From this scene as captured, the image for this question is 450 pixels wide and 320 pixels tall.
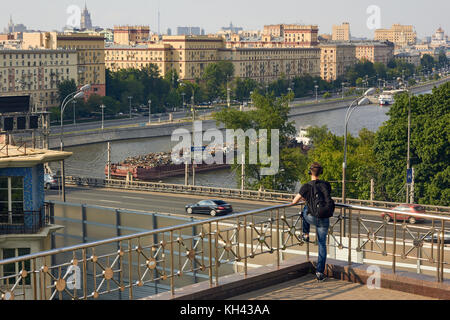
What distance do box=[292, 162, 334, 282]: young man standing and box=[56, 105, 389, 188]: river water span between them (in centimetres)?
3392

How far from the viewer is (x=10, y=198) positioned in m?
10.8

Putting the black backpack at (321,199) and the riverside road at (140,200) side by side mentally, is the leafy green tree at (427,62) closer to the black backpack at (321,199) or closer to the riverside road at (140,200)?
the riverside road at (140,200)

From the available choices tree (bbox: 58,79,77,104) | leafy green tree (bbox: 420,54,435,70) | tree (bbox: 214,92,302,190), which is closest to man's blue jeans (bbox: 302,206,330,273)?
tree (bbox: 214,92,302,190)

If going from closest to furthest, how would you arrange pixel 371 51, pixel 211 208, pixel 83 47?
pixel 211 208
pixel 83 47
pixel 371 51

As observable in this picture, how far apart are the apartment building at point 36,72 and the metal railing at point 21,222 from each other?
58.5 meters

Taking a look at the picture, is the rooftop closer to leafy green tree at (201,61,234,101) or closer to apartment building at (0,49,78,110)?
apartment building at (0,49,78,110)

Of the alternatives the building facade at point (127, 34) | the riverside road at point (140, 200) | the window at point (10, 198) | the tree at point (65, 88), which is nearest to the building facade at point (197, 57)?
the building facade at point (127, 34)

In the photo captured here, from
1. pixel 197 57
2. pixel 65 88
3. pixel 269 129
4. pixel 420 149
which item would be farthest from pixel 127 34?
pixel 420 149

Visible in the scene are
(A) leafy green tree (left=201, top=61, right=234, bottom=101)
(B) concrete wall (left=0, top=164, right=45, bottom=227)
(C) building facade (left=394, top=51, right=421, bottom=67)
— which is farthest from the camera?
(C) building facade (left=394, top=51, right=421, bottom=67)

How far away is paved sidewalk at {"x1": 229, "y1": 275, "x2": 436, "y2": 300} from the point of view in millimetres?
4957

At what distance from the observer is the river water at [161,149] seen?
142 ft

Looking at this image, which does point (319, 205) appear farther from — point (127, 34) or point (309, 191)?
point (127, 34)

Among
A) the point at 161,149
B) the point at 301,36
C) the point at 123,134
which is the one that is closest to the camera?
the point at 161,149

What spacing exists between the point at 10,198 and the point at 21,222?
38 cm
